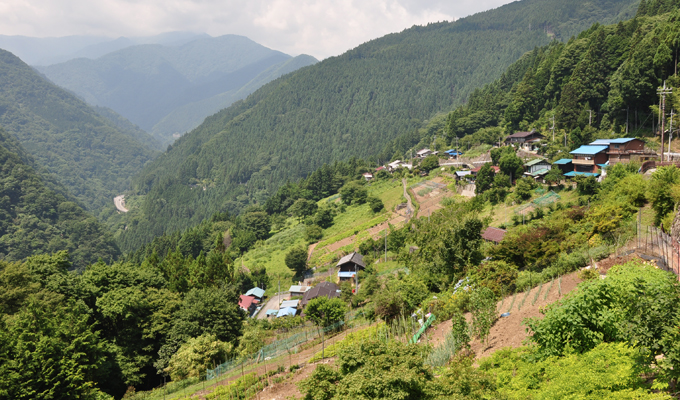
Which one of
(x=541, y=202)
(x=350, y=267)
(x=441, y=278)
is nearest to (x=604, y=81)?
(x=541, y=202)

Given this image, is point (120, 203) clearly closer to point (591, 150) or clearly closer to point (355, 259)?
point (355, 259)

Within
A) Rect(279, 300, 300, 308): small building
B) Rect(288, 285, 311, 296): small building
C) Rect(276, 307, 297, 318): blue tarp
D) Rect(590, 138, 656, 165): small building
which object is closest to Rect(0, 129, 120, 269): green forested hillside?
Rect(288, 285, 311, 296): small building

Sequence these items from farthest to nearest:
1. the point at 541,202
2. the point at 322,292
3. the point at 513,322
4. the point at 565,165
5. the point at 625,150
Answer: the point at 565,165 < the point at 322,292 < the point at 625,150 < the point at 541,202 < the point at 513,322

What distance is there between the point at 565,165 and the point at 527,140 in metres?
15.4

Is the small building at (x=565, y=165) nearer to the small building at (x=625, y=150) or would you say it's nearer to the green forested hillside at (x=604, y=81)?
the small building at (x=625, y=150)

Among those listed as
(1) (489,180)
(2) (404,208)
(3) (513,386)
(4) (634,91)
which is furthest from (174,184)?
(3) (513,386)

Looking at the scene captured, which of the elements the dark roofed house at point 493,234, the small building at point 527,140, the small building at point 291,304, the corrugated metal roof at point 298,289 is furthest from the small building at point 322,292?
the small building at point 527,140

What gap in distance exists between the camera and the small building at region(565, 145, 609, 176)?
36.8 m

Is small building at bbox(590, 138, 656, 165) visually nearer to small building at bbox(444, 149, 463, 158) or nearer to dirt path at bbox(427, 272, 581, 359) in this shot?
dirt path at bbox(427, 272, 581, 359)

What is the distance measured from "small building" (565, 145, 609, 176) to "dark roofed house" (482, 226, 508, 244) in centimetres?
1202

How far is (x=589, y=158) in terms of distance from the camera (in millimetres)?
37219

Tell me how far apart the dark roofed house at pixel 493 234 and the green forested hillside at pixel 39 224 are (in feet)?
297

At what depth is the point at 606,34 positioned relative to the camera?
2062 inches

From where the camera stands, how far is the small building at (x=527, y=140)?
52094 mm
